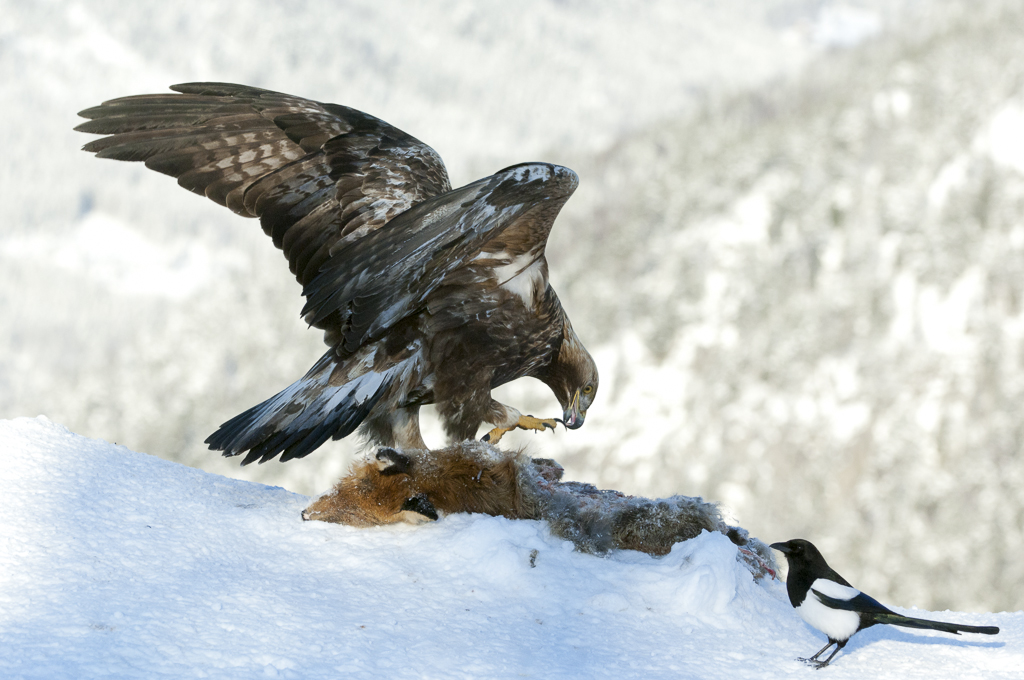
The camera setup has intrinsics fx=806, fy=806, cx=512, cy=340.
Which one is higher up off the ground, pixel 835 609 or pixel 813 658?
pixel 835 609

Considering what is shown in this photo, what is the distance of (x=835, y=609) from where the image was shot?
2918 millimetres

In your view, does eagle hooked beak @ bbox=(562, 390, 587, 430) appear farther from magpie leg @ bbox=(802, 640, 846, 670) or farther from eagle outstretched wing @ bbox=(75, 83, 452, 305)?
magpie leg @ bbox=(802, 640, 846, 670)

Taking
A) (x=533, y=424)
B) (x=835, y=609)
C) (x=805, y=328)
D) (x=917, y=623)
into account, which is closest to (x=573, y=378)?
(x=533, y=424)

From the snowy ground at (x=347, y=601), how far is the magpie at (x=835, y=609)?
5.1 inches

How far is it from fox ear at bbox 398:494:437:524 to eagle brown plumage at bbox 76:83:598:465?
56 cm

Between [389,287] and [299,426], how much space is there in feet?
2.83

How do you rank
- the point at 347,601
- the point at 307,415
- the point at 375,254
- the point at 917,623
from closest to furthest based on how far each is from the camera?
the point at 917,623 < the point at 347,601 < the point at 375,254 < the point at 307,415

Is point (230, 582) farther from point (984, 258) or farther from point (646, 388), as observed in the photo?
point (984, 258)

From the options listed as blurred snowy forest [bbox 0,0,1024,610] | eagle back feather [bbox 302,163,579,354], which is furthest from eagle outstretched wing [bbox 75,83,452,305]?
blurred snowy forest [bbox 0,0,1024,610]

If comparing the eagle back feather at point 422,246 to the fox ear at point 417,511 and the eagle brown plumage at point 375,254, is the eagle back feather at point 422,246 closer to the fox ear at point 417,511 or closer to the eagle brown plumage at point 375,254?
the eagle brown plumage at point 375,254

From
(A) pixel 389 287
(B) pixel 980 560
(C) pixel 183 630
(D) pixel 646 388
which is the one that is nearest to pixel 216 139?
(A) pixel 389 287

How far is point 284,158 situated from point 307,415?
1751mm

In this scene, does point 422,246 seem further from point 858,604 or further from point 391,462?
point 858,604

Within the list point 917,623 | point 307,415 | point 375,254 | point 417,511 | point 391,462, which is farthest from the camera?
point 307,415
